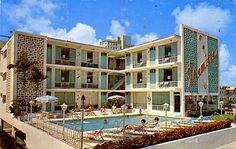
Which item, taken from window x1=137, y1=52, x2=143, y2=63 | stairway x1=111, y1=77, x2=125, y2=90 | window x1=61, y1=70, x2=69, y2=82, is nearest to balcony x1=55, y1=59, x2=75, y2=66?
window x1=61, y1=70, x2=69, y2=82

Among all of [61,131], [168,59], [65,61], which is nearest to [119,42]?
[65,61]

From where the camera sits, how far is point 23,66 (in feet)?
72.3

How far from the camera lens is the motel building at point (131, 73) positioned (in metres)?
24.3

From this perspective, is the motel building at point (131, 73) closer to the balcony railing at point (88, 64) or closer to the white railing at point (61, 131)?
the balcony railing at point (88, 64)

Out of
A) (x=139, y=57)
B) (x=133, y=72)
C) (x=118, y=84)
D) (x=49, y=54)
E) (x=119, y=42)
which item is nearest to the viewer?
(x=49, y=54)

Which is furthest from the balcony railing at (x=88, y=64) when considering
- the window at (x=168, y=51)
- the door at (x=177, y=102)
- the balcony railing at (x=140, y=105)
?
the door at (x=177, y=102)

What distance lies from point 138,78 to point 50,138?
21.4 m

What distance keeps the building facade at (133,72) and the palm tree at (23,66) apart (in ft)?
1.57

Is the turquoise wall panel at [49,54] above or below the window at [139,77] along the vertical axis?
above

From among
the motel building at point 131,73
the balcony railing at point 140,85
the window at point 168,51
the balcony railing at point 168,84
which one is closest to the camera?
the motel building at point 131,73

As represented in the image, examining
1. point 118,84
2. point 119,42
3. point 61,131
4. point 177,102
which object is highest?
point 119,42

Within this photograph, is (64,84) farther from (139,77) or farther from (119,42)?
(119,42)

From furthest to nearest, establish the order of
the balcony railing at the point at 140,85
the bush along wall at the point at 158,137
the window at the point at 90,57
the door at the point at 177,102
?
the window at the point at 90,57 < the balcony railing at the point at 140,85 < the door at the point at 177,102 < the bush along wall at the point at 158,137

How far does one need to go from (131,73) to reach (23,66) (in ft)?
51.3
